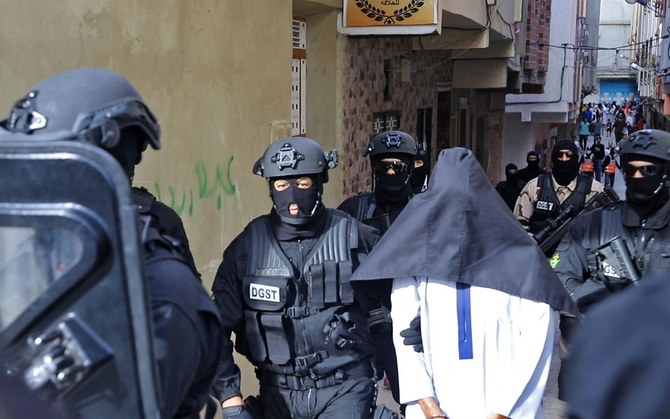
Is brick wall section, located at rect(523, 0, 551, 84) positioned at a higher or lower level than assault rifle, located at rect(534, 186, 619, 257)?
higher

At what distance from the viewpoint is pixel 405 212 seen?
11.5 feet

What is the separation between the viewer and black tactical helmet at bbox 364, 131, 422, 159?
554 centimetres

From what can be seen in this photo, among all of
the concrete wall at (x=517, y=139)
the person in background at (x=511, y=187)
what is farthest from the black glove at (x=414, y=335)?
the concrete wall at (x=517, y=139)

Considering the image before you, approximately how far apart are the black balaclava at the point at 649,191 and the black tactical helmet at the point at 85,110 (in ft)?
10.8

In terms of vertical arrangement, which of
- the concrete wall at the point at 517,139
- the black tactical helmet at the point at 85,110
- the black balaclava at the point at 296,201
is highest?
the black tactical helmet at the point at 85,110

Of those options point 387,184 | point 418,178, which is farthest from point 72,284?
point 418,178

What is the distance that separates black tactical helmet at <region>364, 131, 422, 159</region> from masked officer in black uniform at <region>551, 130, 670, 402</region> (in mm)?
1246

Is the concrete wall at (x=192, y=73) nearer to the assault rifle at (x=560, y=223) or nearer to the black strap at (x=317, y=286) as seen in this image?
the black strap at (x=317, y=286)

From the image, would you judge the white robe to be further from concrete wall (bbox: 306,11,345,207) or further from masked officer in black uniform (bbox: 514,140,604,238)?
concrete wall (bbox: 306,11,345,207)

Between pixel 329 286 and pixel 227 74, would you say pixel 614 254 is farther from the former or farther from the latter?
pixel 227 74

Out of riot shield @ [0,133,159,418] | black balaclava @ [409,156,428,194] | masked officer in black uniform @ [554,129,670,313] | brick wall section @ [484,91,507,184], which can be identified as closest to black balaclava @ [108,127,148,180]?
riot shield @ [0,133,159,418]

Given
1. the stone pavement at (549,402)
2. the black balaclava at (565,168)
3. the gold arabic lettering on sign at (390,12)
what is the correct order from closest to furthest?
the stone pavement at (549,402) → the black balaclava at (565,168) → the gold arabic lettering on sign at (390,12)

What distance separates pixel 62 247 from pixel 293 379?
2.33m

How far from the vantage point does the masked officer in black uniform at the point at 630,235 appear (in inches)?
181
